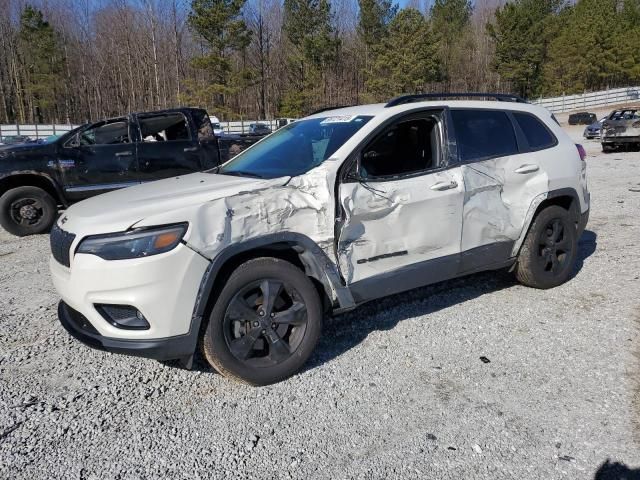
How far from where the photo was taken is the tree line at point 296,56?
5278 cm

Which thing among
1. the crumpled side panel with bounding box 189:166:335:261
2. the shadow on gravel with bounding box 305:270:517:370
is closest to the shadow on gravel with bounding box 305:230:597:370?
the shadow on gravel with bounding box 305:270:517:370

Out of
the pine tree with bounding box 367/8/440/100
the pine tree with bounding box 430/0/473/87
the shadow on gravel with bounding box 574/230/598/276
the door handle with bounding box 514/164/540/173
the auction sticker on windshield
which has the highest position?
the pine tree with bounding box 430/0/473/87

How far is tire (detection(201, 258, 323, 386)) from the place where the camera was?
3039 millimetres

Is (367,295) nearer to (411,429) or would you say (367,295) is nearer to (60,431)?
(411,429)

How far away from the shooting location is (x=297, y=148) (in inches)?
156

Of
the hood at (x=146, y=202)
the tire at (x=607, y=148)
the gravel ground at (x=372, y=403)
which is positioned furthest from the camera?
the tire at (x=607, y=148)

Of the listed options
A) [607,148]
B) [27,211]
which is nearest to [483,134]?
[27,211]

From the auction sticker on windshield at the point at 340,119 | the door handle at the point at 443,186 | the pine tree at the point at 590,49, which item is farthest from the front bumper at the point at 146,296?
the pine tree at the point at 590,49

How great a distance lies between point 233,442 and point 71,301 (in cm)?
128

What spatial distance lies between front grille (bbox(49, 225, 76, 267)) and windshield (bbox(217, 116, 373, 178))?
49.9 inches

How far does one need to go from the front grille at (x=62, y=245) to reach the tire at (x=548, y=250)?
3591mm

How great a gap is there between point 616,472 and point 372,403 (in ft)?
4.15

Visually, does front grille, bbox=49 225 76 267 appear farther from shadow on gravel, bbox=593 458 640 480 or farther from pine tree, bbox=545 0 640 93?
pine tree, bbox=545 0 640 93

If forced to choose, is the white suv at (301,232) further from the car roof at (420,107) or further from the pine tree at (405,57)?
the pine tree at (405,57)
